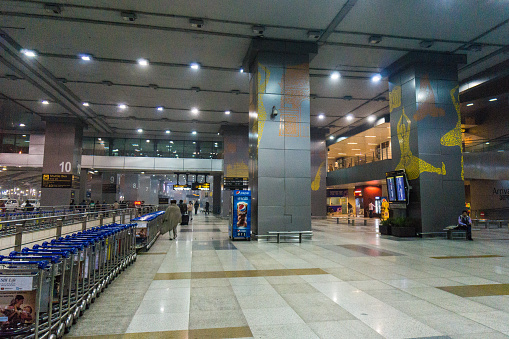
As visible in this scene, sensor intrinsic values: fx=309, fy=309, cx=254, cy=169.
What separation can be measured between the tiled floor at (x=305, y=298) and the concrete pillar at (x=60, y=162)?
1720 cm

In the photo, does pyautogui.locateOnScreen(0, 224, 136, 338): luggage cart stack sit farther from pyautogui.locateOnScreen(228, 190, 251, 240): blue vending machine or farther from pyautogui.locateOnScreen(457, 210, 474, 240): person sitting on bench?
pyautogui.locateOnScreen(457, 210, 474, 240): person sitting on bench

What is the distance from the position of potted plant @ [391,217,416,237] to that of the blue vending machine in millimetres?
6351

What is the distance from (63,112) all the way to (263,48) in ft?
54.3

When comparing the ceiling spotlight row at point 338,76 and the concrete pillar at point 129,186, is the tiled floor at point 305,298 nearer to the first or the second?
the ceiling spotlight row at point 338,76

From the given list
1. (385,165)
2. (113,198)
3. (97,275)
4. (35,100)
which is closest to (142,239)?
(97,275)

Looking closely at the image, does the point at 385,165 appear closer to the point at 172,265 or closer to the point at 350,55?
the point at 350,55

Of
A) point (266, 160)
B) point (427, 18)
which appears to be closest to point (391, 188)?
point (266, 160)

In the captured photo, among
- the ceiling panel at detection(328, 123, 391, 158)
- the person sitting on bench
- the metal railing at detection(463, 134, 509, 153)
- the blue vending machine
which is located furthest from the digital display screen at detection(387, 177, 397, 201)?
the metal railing at detection(463, 134, 509, 153)

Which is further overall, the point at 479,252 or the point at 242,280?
the point at 479,252

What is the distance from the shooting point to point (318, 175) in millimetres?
27406

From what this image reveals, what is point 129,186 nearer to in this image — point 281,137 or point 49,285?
point 281,137

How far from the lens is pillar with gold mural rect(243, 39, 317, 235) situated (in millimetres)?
12039

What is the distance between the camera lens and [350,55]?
13.6 m

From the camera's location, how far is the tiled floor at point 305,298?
12.1 feet
